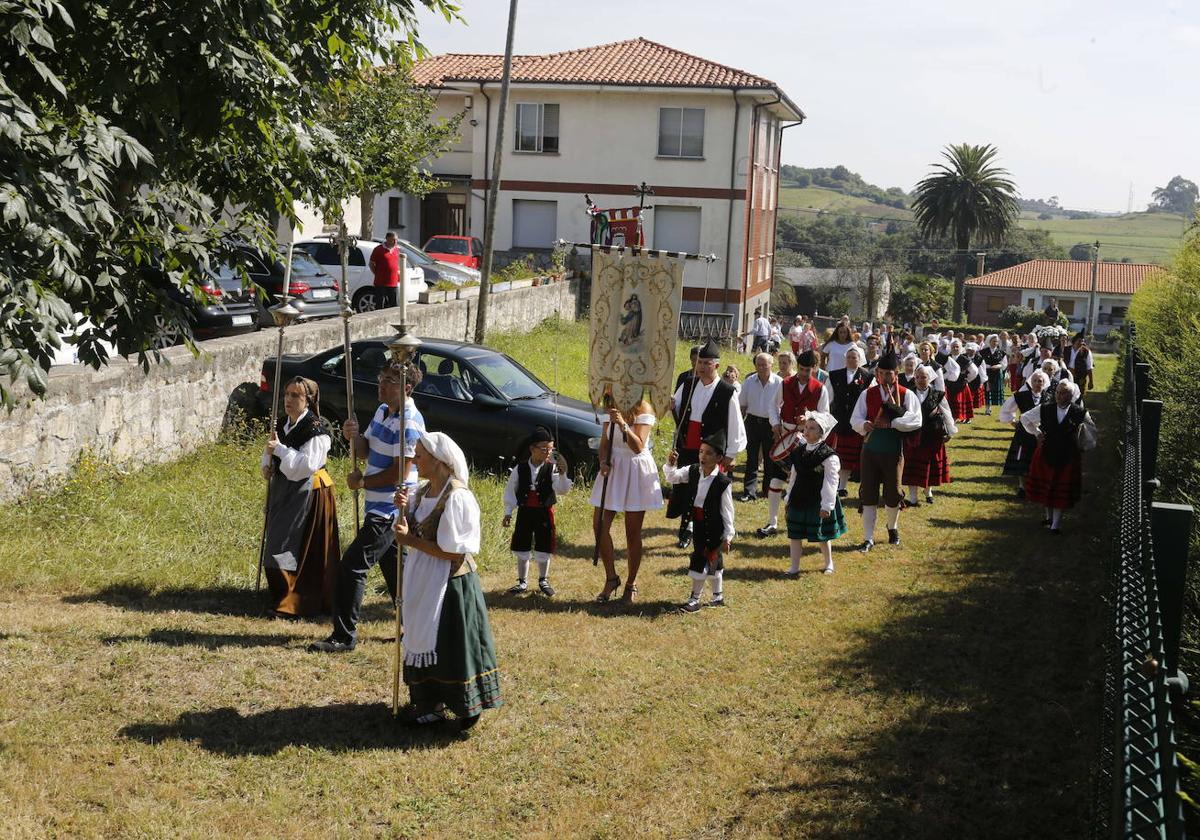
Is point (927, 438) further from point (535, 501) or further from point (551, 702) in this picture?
point (551, 702)

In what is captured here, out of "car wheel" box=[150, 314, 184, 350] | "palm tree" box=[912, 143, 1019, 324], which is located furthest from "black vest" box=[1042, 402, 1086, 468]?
"palm tree" box=[912, 143, 1019, 324]

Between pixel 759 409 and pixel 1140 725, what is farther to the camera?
pixel 759 409

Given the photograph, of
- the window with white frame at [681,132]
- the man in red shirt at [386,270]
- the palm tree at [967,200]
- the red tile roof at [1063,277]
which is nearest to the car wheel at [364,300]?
the man in red shirt at [386,270]

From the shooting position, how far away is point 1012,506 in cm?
1443

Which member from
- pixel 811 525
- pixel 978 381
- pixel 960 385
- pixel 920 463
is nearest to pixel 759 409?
pixel 920 463

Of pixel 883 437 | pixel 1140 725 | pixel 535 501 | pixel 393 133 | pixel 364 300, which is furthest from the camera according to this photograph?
pixel 393 133

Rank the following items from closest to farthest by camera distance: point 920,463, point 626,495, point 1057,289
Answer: point 626,495
point 920,463
point 1057,289

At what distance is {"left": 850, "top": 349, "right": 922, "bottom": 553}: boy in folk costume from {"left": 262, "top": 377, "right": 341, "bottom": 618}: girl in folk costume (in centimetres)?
551

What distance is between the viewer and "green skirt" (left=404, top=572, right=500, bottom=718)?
20.9ft

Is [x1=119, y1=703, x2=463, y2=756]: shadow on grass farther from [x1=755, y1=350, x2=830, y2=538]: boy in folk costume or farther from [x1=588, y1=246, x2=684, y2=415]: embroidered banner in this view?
[x1=755, y1=350, x2=830, y2=538]: boy in folk costume

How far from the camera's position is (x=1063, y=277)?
291 feet

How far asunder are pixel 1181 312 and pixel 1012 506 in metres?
3.42

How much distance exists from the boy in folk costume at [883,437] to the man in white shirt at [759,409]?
126 cm

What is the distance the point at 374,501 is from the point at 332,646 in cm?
97
